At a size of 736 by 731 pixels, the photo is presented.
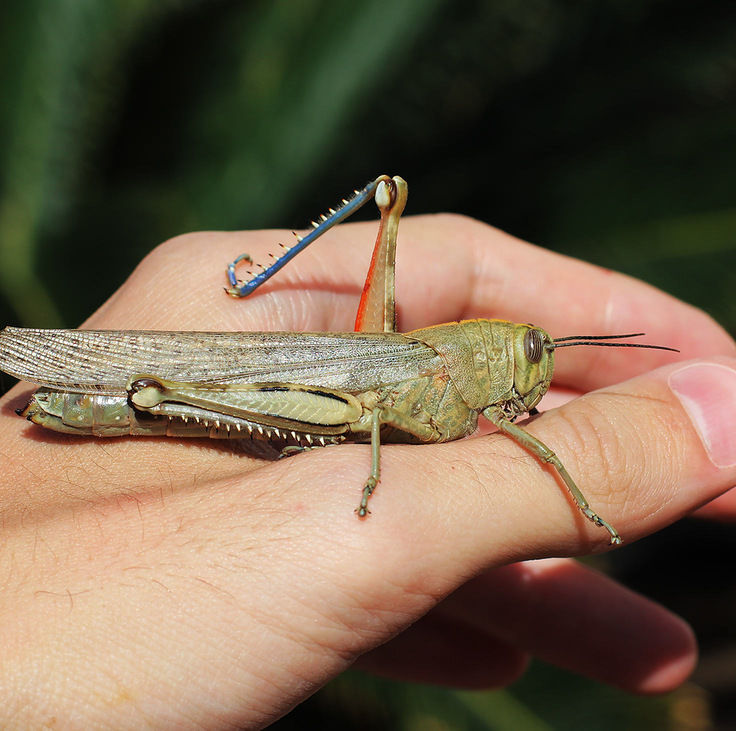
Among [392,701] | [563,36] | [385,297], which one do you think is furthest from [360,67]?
[392,701]

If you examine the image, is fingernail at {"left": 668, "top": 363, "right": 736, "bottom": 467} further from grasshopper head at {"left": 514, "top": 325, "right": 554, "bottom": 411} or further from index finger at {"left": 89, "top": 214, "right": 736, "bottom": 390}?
index finger at {"left": 89, "top": 214, "right": 736, "bottom": 390}

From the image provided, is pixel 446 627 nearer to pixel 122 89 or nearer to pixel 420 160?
pixel 420 160

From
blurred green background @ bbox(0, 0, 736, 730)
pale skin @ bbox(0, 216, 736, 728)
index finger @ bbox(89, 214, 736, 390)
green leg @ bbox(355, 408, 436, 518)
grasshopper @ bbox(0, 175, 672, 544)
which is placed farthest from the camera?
blurred green background @ bbox(0, 0, 736, 730)

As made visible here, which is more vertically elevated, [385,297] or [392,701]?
[385,297]

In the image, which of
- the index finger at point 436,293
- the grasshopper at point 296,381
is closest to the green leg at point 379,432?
the grasshopper at point 296,381

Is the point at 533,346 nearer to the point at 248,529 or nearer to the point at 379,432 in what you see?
the point at 379,432

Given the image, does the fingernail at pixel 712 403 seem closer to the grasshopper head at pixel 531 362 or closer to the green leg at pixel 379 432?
the grasshopper head at pixel 531 362

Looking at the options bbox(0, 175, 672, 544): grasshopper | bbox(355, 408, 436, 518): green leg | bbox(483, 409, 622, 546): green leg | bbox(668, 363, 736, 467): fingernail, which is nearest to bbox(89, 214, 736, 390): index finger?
bbox(0, 175, 672, 544): grasshopper
